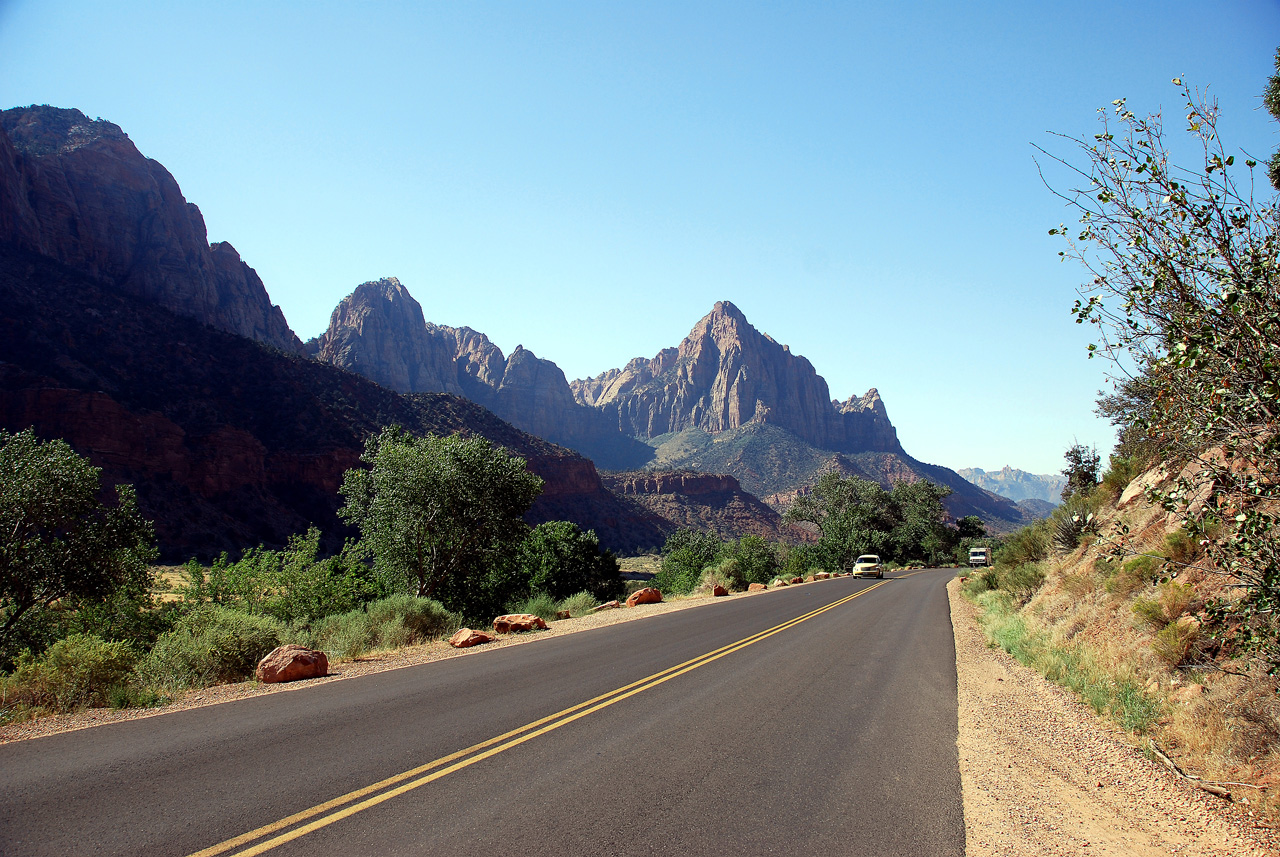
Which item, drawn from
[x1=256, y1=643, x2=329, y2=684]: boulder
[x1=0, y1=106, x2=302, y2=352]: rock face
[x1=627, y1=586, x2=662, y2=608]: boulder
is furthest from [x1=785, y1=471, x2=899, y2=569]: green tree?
[x1=0, y1=106, x2=302, y2=352]: rock face

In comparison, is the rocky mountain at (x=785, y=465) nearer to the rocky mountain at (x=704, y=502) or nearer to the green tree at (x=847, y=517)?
the rocky mountain at (x=704, y=502)

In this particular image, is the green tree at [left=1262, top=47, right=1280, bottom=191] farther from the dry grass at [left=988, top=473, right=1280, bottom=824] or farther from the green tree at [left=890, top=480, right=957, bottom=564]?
the green tree at [left=890, top=480, right=957, bottom=564]

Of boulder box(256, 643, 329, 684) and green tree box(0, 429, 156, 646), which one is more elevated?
green tree box(0, 429, 156, 646)

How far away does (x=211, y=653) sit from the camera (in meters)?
9.78

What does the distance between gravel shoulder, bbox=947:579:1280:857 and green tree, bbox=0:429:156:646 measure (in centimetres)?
1843

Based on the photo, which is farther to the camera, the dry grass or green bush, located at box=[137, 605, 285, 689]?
green bush, located at box=[137, 605, 285, 689]

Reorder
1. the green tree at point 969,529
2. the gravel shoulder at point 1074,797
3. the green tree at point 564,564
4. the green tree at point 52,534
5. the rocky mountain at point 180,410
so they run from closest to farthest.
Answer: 1. the gravel shoulder at point 1074,797
2. the green tree at point 52,534
3. the green tree at point 564,564
4. the rocky mountain at point 180,410
5. the green tree at point 969,529

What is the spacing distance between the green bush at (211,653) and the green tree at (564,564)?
73.2ft

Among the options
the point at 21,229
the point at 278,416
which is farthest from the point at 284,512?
the point at 21,229

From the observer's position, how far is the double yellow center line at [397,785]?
159 inches

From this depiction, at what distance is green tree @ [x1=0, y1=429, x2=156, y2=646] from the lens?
1430cm

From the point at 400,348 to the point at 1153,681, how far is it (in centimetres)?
18270

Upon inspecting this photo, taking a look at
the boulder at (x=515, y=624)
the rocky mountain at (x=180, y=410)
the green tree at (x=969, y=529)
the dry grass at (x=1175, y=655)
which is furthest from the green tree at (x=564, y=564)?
the green tree at (x=969, y=529)

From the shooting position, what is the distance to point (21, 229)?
76375mm
